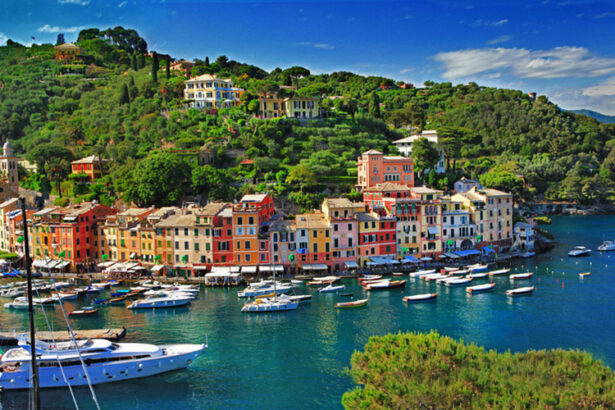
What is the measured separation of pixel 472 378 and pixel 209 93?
80.6m

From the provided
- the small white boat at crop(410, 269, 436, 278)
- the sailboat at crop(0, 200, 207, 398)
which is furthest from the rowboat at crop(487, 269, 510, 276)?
the sailboat at crop(0, 200, 207, 398)

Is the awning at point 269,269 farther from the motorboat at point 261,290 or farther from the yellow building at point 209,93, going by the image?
the yellow building at point 209,93

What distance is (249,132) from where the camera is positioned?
3123 inches

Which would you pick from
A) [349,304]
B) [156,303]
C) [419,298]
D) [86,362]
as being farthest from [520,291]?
[86,362]

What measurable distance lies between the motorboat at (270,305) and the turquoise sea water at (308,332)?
70 cm

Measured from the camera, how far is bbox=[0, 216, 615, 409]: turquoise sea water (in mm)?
26781

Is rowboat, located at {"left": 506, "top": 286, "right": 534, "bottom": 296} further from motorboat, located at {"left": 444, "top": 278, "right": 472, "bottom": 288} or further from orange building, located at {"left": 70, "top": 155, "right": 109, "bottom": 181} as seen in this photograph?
orange building, located at {"left": 70, "top": 155, "right": 109, "bottom": 181}

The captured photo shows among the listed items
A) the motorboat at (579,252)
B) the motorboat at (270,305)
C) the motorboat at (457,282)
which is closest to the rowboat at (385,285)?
the motorboat at (457,282)

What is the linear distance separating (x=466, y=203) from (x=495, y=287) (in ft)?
43.7

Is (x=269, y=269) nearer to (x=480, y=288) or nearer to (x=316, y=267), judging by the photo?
(x=316, y=267)

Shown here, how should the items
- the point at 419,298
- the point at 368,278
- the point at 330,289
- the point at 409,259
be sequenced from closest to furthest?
1. the point at 419,298
2. the point at 330,289
3. the point at 368,278
4. the point at 409,259

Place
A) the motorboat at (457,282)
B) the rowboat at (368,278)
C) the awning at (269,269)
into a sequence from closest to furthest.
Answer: the motorboat at (457,282), the rowboat at (368,278), the awning at (269,269)

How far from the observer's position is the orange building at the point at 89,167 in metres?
74.2

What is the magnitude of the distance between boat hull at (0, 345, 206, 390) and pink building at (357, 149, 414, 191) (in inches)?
1697
